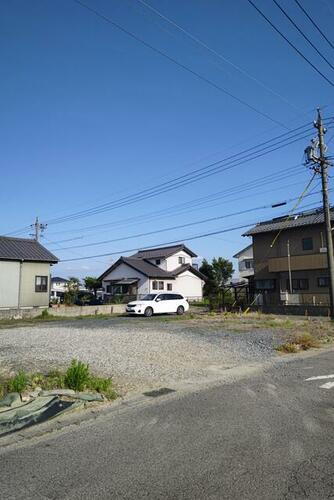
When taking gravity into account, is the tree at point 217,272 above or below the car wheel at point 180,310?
above

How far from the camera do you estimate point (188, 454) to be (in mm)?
4398

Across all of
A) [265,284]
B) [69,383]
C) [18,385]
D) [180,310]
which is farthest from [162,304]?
[18,385]

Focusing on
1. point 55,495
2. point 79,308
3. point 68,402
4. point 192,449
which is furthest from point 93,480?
point 79,308

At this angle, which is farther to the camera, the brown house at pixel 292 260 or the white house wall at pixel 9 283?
the brown house at pixel 292 260

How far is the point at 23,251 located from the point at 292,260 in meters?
21.0

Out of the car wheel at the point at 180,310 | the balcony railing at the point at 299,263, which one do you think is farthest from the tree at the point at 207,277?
the car wheel at the point at 180,310

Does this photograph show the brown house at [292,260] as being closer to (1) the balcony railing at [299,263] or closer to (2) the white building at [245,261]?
(1) the balcony railing at [299,263]

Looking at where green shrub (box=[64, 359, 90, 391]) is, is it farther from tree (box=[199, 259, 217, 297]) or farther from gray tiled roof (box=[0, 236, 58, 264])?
tree (box=[199, 259, 217, 297])

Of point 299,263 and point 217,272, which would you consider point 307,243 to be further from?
point 217,272

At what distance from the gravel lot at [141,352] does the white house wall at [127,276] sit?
3008cm

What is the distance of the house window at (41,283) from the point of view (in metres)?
30.4

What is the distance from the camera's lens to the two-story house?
4688 centimetres

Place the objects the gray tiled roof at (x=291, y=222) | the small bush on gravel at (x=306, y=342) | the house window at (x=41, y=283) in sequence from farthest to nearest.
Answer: the gray tiled roof at (x=291, y=222) → the house window at (x=41, y=283) → the small bush on gravel at (x=306, y=342)

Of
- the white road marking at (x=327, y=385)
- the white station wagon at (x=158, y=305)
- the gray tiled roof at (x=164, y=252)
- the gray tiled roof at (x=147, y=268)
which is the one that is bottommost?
the white road marking at (x=327, y=385)
